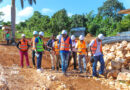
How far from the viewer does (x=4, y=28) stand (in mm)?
14297

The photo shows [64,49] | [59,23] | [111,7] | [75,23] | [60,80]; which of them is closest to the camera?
[60,80]

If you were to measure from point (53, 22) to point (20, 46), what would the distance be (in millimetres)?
16019

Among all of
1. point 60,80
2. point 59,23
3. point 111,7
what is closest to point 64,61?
point 60,80

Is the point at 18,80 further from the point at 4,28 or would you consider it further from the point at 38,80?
the point at 4,28

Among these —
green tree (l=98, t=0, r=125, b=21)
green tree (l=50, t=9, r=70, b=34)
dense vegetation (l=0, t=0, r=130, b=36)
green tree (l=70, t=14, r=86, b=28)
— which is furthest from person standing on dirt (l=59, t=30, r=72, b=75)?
green tree (l=98, t=0, r=125, b=21)

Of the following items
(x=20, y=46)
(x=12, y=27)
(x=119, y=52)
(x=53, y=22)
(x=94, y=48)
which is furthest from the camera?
(x=53, y=22)

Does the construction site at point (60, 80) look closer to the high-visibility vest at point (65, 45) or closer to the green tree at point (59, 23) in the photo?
the high-visibility vest at point (65, 45)

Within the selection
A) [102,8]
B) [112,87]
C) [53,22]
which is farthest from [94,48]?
[102,8]

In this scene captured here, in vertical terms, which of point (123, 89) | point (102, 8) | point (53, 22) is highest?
point (102, 8)

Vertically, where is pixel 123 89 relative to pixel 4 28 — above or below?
Answer: below

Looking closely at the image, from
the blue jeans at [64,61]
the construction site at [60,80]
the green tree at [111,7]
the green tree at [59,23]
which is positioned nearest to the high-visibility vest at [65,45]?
the blue jeans at [64,61]

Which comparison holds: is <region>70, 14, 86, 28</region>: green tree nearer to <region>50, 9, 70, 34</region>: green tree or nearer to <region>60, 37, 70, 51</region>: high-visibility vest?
<region>50, 9, 70, 34</region>: green tree

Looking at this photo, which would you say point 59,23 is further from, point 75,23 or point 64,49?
point 64,49

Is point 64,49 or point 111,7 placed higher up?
point 111,7
